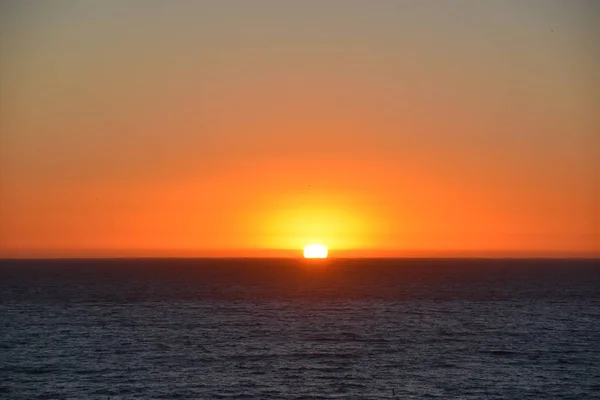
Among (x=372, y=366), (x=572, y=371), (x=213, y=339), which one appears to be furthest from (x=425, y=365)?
(x=213, y=339)

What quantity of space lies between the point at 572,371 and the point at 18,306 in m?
95.2

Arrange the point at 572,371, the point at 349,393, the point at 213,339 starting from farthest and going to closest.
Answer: the point at 213,339 < the point at 572,371 < the point at 349,393

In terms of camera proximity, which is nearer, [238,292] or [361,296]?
[361,296]

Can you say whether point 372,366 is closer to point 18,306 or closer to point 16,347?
point 16,347

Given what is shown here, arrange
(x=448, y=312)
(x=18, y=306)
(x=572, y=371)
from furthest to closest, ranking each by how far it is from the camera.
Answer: (x=18, y=306) < (x=448, y=312) < (x=572, y=371)

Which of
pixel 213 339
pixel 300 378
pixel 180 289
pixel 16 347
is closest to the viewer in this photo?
pixel 300 378

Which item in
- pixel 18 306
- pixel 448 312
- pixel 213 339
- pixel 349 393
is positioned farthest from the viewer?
pixel 18 306

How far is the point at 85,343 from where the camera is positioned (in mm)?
89250

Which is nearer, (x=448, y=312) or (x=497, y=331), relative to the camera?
(x=497, y=331)

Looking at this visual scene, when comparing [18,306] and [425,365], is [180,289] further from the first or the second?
[425,365]

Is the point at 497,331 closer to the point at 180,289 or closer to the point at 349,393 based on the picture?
the point at 349,393

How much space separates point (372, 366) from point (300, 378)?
8989mm

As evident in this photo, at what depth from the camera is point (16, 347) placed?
3401 inches

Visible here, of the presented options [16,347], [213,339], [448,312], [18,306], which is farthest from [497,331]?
[18,306]
